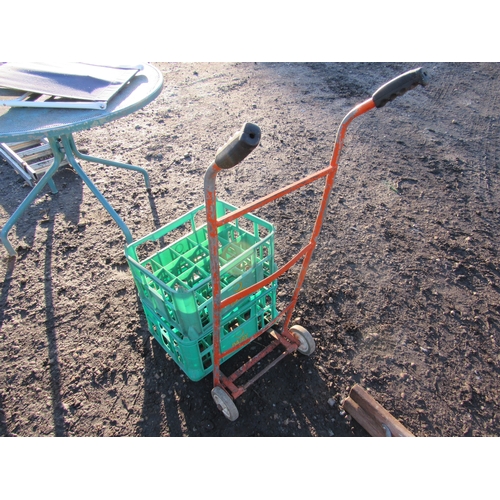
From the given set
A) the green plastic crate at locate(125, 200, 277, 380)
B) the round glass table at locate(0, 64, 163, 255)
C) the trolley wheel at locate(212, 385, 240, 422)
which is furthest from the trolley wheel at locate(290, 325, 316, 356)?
the round glass table at locate(0, 64, 163, 255)

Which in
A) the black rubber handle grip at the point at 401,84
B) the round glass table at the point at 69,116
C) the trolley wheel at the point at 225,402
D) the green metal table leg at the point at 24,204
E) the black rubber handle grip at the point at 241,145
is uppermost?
the black rubber handle grip at the point at 401,84

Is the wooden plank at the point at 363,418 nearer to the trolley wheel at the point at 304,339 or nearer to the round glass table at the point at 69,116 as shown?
the trolley wheel at the point at 304,339

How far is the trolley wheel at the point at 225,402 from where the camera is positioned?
1895 millimetres

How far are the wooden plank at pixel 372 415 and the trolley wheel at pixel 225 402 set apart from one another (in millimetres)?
649

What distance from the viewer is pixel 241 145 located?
0.97 m

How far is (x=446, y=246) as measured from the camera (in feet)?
10.0

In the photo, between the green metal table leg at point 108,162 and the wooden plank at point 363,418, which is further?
the green metal table leg at point 108,162

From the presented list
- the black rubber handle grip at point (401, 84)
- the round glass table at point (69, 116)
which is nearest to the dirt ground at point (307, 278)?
the black rubber handle grip at point (401, 84)

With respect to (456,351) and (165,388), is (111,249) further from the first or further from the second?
(456,351)

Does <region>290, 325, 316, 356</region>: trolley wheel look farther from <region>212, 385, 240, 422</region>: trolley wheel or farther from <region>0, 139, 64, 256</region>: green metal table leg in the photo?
<region>0, 139, 64, 256</region>: green metal table leg

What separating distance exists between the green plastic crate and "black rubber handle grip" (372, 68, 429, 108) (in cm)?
89

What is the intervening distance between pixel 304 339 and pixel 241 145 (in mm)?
1532

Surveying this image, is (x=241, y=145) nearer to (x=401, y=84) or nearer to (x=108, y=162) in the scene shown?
(x=401, y=84)

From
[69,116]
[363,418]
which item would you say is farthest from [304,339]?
[69,116]
